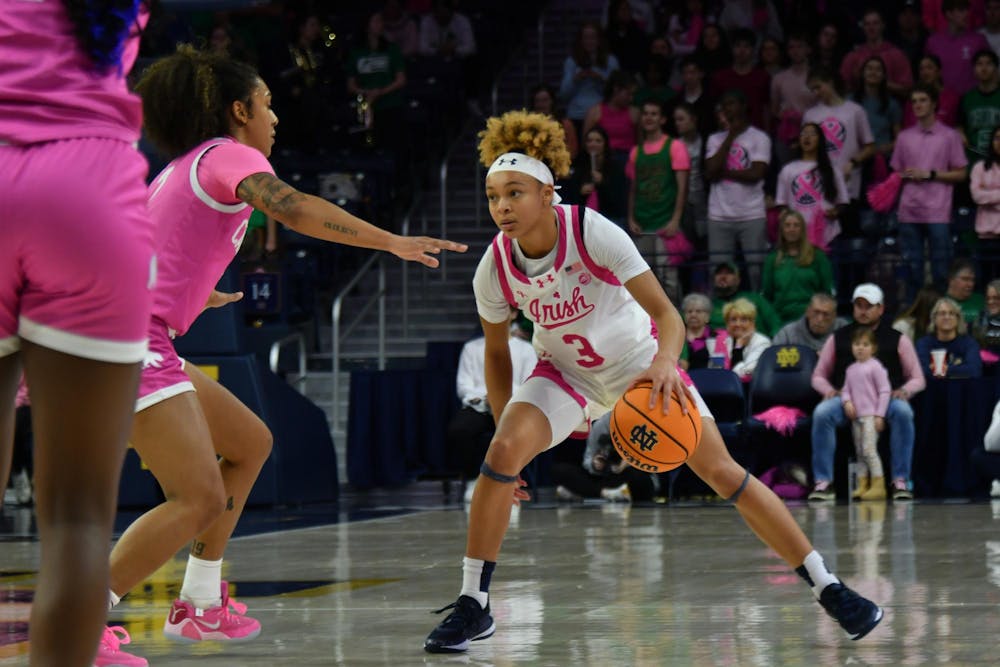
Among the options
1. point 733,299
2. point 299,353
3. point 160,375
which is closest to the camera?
point 160,375

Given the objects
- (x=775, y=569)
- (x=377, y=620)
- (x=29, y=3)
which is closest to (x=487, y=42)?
(x=775, y=569)

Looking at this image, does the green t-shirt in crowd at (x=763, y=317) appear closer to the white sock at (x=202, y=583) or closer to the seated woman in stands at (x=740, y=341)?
the seated woman in stands at (x=740, y=341)

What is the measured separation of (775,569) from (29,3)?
5.49m

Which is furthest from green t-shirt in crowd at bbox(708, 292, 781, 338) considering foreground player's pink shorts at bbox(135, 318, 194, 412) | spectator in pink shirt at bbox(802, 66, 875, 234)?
foreground player's pink shorts at bbox(135, 318, 194, 412)

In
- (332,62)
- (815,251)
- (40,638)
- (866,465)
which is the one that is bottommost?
(866,465)

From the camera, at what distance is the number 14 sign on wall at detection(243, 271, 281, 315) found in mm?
14758

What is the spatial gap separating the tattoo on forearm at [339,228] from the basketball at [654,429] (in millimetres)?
1537

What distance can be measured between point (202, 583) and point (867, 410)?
8762mm

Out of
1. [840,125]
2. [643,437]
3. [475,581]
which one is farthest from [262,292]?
[643,437]

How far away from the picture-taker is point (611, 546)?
9266 mm

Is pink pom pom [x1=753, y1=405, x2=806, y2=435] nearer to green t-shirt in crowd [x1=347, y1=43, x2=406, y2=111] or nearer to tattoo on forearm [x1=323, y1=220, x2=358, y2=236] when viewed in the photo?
green t-shirt in crowd [x1=347, y1=43, x2=406, y2=111]

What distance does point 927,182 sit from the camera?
1524cm

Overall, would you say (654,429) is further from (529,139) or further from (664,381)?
(529,139)

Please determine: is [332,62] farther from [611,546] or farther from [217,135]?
[217,135]
